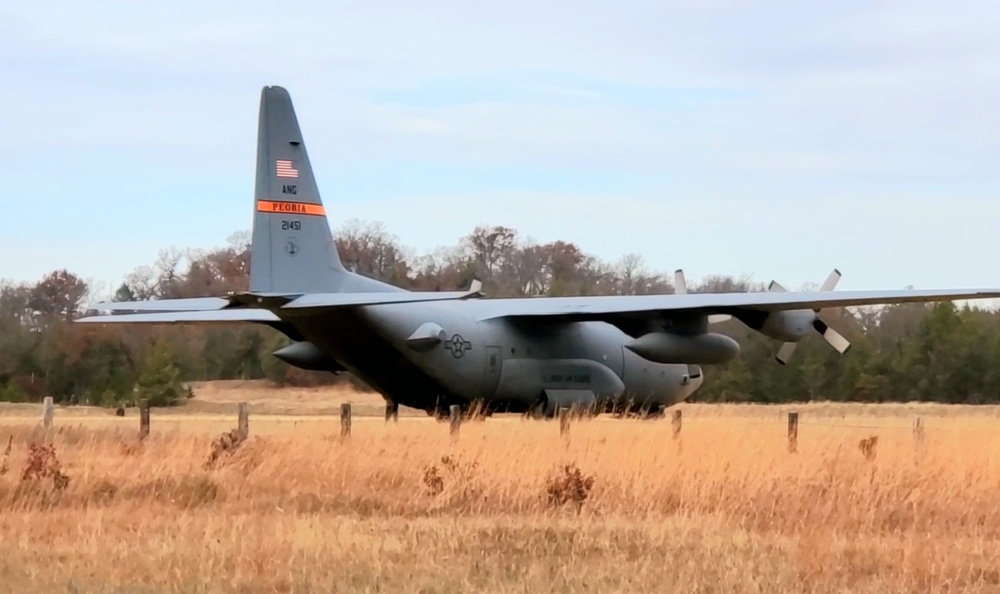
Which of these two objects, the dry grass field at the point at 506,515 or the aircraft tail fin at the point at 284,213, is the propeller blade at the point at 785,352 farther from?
the aircraft tail fin at the point at 284,213

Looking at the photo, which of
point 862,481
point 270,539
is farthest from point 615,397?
point 270,539

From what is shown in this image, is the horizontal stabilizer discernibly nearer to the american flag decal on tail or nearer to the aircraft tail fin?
the aircraft tail fin

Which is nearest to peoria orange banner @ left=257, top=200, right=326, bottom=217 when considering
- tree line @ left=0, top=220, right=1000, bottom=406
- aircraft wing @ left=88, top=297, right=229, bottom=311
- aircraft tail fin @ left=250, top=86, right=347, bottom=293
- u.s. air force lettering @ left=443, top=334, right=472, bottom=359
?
aircraft tail fin @ left=250, top=86, right=347, bottom=293

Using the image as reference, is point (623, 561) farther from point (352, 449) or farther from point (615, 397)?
point (615, 397)

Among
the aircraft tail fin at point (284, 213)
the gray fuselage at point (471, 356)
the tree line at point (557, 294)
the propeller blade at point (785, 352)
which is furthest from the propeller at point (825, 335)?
the tree line at point (557, 294)

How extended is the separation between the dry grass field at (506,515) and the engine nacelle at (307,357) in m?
9.26

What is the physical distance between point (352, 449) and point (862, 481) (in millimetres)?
6785

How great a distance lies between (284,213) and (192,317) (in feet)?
11.7

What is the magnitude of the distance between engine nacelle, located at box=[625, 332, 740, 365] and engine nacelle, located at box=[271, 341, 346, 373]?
6.94 m

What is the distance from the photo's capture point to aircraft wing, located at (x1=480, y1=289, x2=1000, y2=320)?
82.5 ft

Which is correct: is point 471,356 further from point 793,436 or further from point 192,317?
point 793,436

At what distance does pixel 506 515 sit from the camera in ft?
43.1

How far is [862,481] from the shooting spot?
1483 cm

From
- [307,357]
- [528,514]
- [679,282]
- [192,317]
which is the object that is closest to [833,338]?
[679,282]
